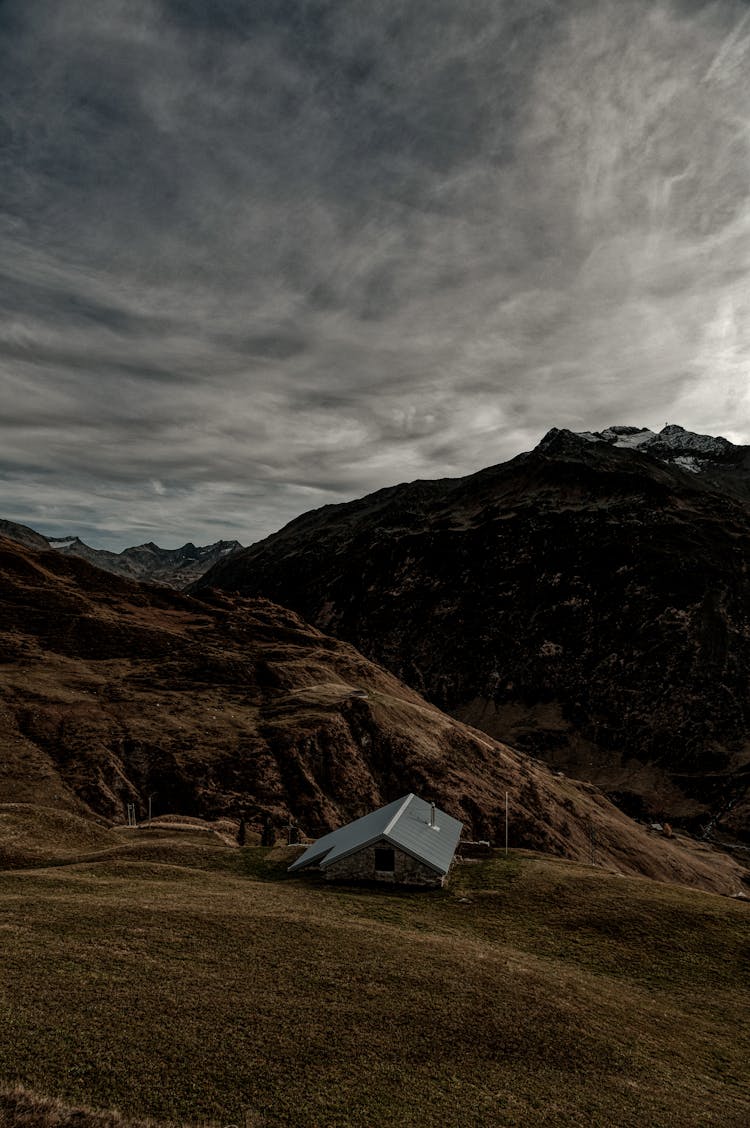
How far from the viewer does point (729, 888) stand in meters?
94.8

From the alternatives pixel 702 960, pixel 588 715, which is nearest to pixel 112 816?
pixel 702 960

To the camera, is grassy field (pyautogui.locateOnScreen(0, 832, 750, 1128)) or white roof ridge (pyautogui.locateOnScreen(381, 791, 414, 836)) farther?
white roof ridge (pyautogui.locateOnScreen(381, 791, 414, 836))

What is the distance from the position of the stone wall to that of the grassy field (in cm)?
377

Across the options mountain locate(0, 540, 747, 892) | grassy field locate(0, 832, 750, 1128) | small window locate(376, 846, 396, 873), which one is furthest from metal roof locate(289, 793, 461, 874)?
mountain locate(0, 540, 747, 892)

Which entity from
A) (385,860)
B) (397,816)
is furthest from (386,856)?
(397,816)

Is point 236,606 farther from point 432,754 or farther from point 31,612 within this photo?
point 432,754

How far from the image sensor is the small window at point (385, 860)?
133ft

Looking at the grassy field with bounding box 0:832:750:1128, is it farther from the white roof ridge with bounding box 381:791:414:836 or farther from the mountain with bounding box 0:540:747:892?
the mountain with bounding box 0:540:747:892

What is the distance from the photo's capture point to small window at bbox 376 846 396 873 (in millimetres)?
40531

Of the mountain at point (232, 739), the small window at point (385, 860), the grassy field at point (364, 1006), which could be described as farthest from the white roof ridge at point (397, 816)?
the mountain at point (232, 739)

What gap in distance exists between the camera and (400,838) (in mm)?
41062

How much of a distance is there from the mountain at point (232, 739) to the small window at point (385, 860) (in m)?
27.1

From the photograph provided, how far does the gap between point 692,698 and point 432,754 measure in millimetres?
108585

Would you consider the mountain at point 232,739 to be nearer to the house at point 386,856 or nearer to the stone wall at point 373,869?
the house at point 386,856
